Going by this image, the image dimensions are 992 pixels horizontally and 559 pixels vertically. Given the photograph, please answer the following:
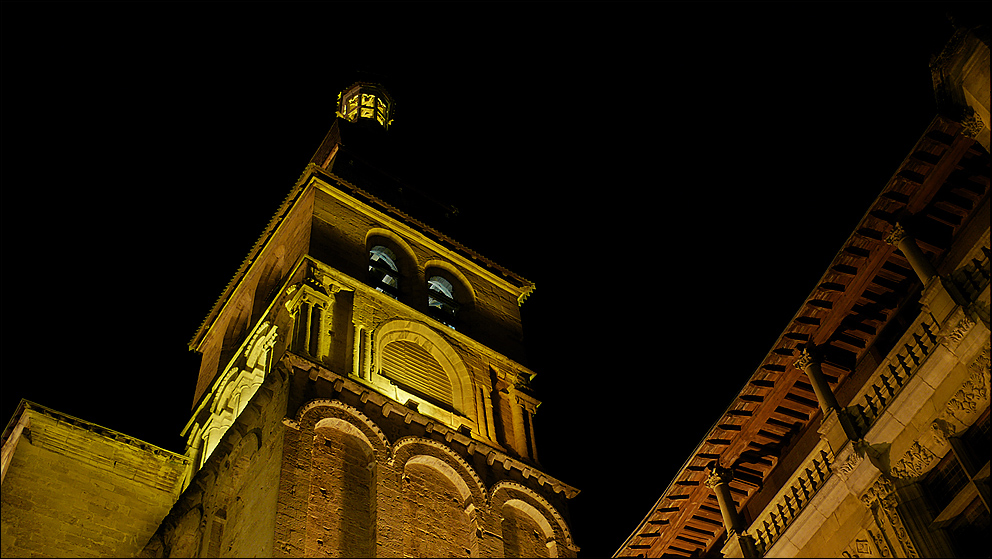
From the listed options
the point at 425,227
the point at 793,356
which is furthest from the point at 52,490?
the point at 793,356

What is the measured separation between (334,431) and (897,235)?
15151 mm

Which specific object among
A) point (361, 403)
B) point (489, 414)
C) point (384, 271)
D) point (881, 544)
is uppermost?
point (384, 271)

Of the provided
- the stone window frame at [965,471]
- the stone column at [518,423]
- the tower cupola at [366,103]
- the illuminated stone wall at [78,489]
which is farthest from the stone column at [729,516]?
the tower cupola at [366,103]

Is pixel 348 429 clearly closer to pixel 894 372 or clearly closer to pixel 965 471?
pixel 894 372

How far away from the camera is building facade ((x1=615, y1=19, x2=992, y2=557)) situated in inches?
757

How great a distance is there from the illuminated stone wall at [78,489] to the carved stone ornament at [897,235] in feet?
74.2

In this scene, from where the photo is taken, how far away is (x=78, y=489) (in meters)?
30.8

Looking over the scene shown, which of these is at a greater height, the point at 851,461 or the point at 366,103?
the point at 366,103

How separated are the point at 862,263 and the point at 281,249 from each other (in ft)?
71.8

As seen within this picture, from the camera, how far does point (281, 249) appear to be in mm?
37969

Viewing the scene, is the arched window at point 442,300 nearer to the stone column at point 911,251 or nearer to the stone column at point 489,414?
the stone column at point 489,414

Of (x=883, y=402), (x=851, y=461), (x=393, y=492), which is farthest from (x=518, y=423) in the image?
(x=883, y=402)

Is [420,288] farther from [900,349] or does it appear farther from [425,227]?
[900,349]

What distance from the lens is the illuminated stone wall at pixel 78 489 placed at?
29016mm
